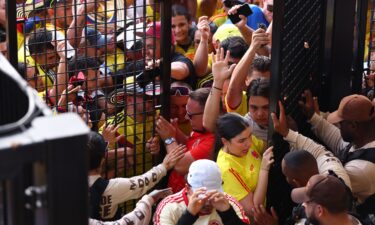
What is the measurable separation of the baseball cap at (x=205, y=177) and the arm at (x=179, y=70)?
4.75 ft

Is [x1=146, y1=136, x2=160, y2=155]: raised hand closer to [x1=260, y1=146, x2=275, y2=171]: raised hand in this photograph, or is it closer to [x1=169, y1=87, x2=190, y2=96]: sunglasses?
[x1=169, y1=87, x2=190, y2=96]: sunglasses

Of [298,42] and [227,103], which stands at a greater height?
[298,42]

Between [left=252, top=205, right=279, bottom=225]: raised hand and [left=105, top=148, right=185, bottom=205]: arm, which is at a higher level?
[left=105, top=148, right=185, bottom=205]: arm

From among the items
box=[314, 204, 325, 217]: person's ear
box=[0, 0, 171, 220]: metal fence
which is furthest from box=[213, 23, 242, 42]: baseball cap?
box=[314, 204, 325, 217]: person's ear

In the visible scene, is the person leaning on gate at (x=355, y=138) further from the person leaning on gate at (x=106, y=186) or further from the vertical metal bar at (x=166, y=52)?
the person leaning on gate at (x=106, y=186)

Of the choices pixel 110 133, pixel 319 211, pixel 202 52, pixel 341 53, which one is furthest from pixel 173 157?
pixel 341 53

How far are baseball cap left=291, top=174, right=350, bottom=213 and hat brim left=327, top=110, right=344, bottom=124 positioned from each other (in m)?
0.98

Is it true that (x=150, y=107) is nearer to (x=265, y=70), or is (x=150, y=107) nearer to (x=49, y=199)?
(x=265, y=70)

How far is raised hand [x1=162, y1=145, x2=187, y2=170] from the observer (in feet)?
14.4

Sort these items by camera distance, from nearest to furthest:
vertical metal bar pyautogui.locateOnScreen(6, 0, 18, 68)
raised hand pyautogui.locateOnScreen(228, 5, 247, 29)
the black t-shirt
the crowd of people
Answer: the crowd of people → vertical metal bar pyautogui.locateOnScreen(6, 0, 18, 68) → the black t-shirt → raised hand pyautogui.locateOnScreen(228, 5, 247, 29)

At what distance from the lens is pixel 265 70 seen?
16.0ft

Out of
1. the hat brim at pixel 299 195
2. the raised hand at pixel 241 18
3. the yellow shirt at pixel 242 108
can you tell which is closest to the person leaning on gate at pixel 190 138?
the yellow shirt at pixel 242 108

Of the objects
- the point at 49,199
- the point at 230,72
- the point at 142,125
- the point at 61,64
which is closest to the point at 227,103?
the point at 230,72

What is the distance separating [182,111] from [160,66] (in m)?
0.41
